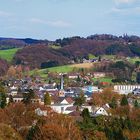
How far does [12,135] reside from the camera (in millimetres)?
23078

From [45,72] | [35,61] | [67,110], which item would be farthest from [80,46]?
[67,110]

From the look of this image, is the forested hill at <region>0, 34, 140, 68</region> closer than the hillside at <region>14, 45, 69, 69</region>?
No

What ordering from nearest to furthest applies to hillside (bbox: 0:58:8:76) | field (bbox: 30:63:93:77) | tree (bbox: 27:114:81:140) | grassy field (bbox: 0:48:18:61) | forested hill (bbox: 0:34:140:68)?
tree (bbox: 27:114:81:140) → field (bbox: 30:63:93:77) → hillside (bbox: 0:58:8:76) → forested hill (bbox: 0:34:140:68) → grassy field (bbox: 0:48:18:61)

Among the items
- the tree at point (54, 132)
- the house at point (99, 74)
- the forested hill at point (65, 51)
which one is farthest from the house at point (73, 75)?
the tree at point (54, 132)

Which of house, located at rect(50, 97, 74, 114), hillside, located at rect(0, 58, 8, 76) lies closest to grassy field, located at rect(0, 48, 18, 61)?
hillside, located at rect(0, 58, 8, 76)

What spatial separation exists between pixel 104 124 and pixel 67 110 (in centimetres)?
1790

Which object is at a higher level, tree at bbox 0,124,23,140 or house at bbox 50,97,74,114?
tree at bbox 0,124,23,140

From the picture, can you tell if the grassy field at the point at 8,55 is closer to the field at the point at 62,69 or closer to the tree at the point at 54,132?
the field at the point at 62,69

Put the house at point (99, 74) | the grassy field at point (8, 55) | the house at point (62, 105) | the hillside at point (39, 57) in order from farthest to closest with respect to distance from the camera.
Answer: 1. the grassy field at point (8, 55)
2. the hillside at point (39, 57)
3. the house at point (99, 74)
4. the house at point (62, 105)

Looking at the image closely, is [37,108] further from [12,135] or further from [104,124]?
[12,135]

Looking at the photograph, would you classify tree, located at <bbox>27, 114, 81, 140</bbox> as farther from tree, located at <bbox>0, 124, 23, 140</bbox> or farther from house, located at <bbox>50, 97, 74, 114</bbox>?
house, located at <bbox>50, 97, 74, 114</bbox>

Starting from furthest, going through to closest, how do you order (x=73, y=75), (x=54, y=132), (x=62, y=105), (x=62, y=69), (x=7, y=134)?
(x=62, y=69), (x=73, y=75), (x=62, y=105), (x=54, y=132), (x=7, y=134)

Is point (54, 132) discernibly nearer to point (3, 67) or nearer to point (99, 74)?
point (99, 74)

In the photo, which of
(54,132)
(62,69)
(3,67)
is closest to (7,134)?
(54,132)
